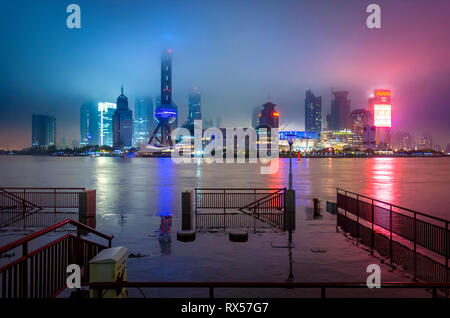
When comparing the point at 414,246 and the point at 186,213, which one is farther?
the point at 186,213

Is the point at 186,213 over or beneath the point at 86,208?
beneath

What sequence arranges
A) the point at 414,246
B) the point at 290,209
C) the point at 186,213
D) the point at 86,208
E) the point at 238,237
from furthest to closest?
the point at 290,209 < the point at 86,208 < the point at 186,213 < the point at 238,237 < the point at 414,246

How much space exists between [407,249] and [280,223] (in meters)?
6.70

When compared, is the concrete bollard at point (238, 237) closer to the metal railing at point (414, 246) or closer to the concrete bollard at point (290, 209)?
the concrete bollard at point (290, 209)

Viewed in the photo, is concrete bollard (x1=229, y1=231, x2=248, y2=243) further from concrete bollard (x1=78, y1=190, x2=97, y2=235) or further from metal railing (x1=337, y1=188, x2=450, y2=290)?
concrete bollard (x1=78, y1=190, x2=97, y2=235)

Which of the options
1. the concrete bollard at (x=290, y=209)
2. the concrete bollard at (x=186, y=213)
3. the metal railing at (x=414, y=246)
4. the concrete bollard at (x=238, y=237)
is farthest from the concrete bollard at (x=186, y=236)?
the metal railing at (x=414, y=246)

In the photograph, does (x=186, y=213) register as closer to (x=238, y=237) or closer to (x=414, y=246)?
(x=238, y=237)

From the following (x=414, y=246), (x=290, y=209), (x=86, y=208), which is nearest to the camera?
(x=414, y=246)

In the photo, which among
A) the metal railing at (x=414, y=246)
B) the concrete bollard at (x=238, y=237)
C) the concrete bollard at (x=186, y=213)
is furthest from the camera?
the concrete bollard at (x=186, y=213)

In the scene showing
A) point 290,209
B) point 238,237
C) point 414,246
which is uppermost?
point 290,209

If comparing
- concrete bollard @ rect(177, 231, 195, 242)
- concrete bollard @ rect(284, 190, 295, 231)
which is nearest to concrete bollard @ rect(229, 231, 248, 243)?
concrete bollard @ rect(177, 231, 195, 242)

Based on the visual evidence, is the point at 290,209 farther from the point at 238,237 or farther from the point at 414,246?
the point at 414,246

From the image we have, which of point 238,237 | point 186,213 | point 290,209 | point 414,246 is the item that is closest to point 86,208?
point 186,213
